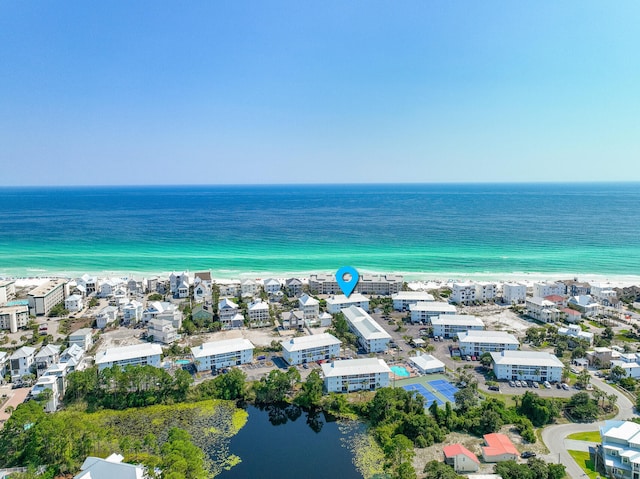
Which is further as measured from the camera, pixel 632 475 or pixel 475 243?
pixel 475 243

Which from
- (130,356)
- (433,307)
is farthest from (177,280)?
(433,307)

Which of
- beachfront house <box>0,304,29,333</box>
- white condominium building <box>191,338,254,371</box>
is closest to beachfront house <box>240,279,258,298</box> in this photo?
white condominium building <box>191,338,254,371</box>

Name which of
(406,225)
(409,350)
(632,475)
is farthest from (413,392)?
(406,225)

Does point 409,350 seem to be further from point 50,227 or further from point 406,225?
point 50,227

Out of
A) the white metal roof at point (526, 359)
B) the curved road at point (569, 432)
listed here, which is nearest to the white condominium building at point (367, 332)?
the white metal roof at point (526, 359)

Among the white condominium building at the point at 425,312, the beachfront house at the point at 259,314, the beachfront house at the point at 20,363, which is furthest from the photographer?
the beachfront house at the point at 259,314

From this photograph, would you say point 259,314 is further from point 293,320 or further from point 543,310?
point 543,310

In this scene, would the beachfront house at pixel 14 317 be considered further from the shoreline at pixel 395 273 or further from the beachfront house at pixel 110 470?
the beachfront house at pixel 110 470
